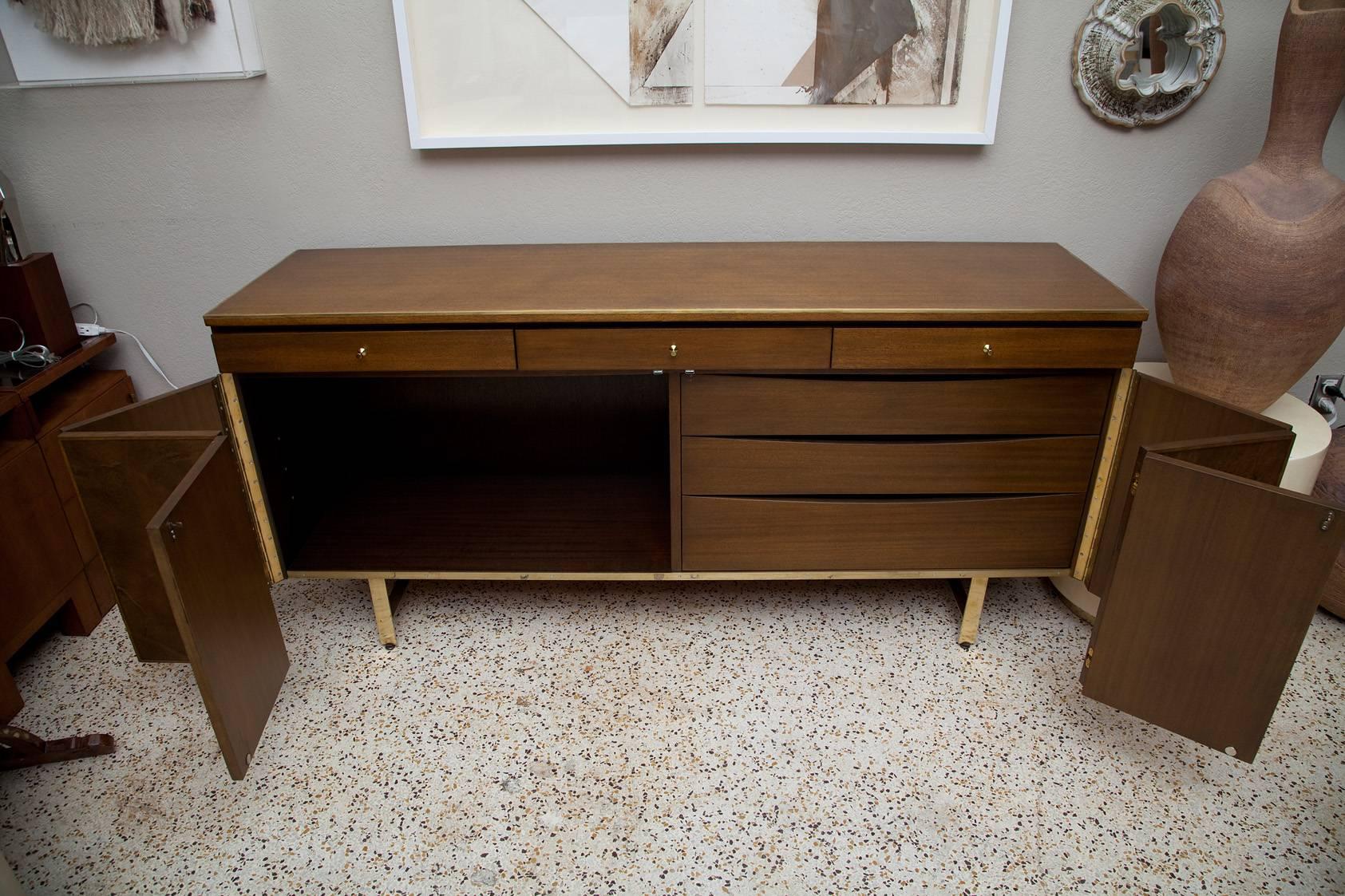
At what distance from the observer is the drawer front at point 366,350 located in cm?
158

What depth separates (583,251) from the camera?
6.40 ft

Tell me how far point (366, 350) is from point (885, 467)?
1035 millimetres

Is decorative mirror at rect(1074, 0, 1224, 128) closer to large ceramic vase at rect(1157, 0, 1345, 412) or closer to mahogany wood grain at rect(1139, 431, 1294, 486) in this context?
large ceramic vase at rect(1157, 0, 1345, 412)

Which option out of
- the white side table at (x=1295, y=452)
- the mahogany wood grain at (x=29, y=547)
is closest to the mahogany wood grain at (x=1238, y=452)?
the white side table at (x=1295, y=452)

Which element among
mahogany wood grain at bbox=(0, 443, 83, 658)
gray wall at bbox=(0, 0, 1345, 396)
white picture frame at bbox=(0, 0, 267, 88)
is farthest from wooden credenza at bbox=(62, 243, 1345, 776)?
white picture frame at bbox=(0, 0, 267, 88)

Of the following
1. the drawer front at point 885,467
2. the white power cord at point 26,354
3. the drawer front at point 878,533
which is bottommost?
the drawer front at point 878,533

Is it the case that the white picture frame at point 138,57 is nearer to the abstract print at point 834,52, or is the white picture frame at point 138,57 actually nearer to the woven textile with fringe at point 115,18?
the woven textile with fringe at point 115,18

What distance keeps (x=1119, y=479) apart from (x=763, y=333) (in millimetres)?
835

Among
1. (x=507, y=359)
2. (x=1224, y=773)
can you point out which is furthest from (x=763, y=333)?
(x=1224, y=773)

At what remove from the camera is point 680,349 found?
157 cm

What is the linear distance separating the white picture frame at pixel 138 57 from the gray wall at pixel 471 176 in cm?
3

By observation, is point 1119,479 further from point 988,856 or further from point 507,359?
point 507,359

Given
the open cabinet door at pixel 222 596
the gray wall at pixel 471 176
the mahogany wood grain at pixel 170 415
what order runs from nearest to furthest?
the open cabinet door at pixel 222 596
the mahogany wood grain at pixel 170 415
the gray wall at pixel 471 176

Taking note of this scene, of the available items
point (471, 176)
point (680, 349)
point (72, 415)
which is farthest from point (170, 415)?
point (680, 349)
